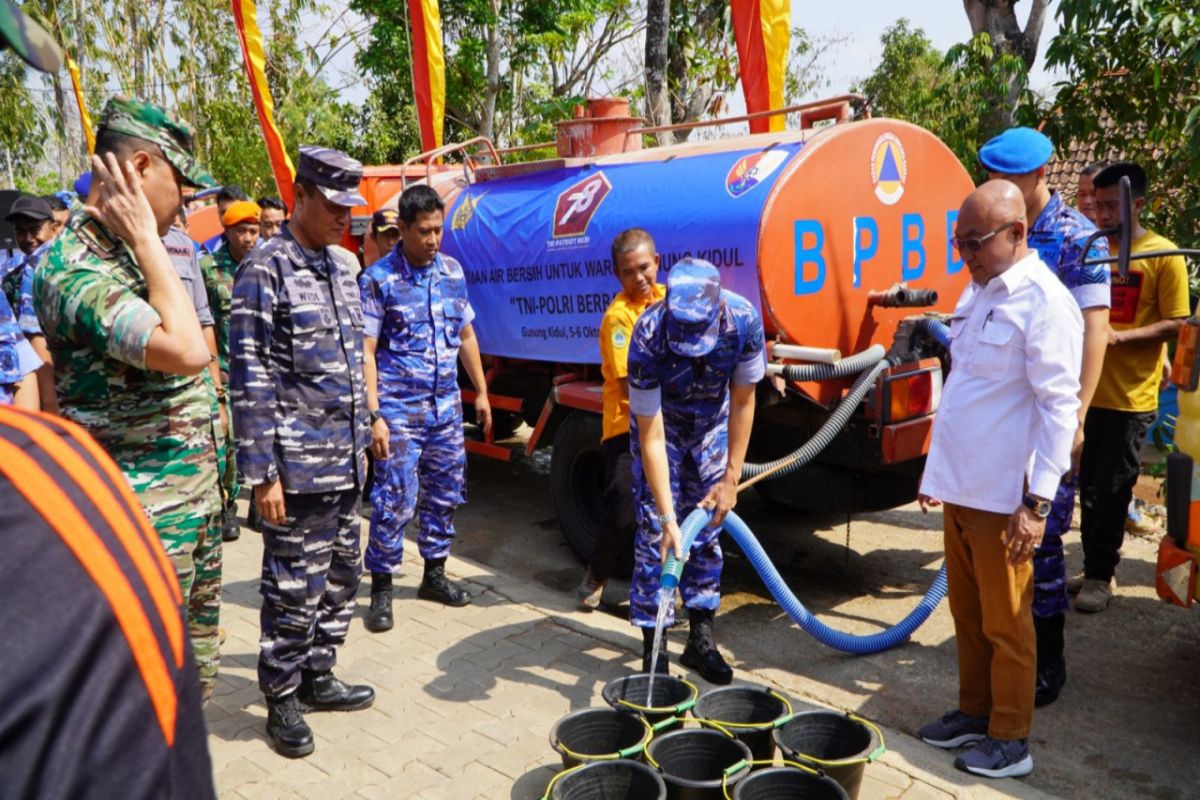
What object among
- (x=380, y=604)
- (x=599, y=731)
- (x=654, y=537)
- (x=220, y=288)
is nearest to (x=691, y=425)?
(x=654, y=537)

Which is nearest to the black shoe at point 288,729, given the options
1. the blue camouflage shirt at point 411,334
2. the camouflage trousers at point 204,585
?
the camouflage trousers at point 204,585

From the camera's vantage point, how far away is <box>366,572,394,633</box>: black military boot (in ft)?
15.2

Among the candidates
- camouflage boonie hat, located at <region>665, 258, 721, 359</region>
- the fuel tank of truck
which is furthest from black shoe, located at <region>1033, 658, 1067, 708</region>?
camouflage boonie hat, located at <region>665, 258, 721, 359</region>

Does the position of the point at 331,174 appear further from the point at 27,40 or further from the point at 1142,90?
the point at 1142,90

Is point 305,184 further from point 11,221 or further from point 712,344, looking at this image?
point 11,221

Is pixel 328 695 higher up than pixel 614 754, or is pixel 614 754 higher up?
pixel 614 754

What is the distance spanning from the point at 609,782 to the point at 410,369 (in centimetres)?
252

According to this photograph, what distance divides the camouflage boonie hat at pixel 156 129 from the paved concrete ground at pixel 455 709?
205 centimetres

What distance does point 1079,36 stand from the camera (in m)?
6.36

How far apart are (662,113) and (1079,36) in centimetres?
598

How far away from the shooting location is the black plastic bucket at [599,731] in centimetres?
302

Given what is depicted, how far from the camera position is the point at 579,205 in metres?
5.69

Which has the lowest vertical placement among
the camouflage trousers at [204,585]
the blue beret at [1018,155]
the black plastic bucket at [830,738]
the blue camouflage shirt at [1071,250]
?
the black plastic bucket at [830,738]

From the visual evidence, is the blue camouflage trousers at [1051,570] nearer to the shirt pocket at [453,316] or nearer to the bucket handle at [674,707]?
the bucket handle at [674,707]
